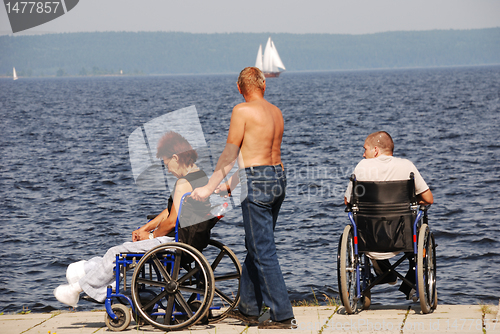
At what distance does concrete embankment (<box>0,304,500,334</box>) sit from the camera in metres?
4.39

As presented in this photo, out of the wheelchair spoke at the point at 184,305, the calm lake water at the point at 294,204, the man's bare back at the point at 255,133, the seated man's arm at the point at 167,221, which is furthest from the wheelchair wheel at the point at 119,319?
the calm lake water at the point at 294,204

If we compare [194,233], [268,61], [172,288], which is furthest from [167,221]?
[268,61]

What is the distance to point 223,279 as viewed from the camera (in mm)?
5160

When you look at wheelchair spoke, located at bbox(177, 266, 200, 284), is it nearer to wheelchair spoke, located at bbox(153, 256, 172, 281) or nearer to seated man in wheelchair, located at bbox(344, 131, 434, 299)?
wheelchair spoke, located at bbox(153, 256, 172, 281)

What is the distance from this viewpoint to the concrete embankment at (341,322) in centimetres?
439

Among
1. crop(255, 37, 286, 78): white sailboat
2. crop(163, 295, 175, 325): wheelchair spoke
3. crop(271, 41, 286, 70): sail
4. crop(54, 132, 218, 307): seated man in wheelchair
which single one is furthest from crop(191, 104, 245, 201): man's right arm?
crop(271, 41, 286, 70): sail

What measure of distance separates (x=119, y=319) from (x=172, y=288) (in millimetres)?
523

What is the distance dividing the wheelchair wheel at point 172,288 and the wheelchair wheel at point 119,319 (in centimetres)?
13

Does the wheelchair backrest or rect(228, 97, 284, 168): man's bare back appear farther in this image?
the wheelchair backrest

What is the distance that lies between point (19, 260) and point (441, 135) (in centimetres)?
2188

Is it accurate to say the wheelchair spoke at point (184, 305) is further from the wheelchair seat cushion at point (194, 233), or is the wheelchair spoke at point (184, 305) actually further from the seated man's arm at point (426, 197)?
the seated man's arm at point (426, 197)

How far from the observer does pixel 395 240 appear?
4875 mm

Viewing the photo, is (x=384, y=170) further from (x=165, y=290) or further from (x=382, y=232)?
(x=165, y=290)

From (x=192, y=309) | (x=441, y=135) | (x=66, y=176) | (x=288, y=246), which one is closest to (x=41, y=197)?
(x=66, y=176)
